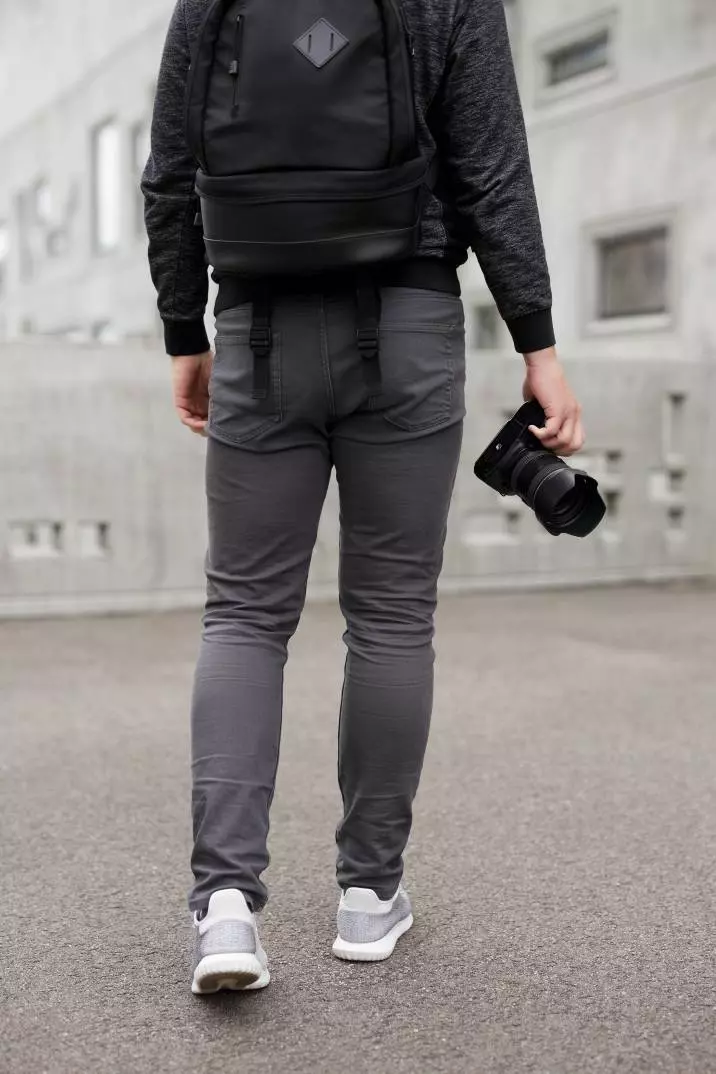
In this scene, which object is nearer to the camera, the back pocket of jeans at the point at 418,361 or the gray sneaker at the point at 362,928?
the back pocket of jeans at the point at 418,361

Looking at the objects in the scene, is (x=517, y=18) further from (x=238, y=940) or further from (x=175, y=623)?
(x=238, y=940)

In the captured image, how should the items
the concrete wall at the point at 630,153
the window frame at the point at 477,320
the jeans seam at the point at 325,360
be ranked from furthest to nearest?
the window frame at the point at 477,320 → the concrete wall at the point at 630,153 → the jeans seam at the point at 325,360

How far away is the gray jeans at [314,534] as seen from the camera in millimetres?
1837

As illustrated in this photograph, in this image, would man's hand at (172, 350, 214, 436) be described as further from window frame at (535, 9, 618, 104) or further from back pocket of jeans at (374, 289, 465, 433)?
window frame at (535, 9, 618, 104)

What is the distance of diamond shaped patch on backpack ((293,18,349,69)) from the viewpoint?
1.72 metres

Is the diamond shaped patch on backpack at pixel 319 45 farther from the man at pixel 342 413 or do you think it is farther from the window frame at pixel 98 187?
the window frame at pixel 98 187

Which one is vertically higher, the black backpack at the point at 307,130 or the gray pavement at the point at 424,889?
the black backpack at the point at 307,130

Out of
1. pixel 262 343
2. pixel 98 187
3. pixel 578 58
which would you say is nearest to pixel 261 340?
pixel 262 343

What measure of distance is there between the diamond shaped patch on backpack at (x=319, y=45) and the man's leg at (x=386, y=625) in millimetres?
514

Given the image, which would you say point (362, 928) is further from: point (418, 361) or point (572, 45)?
point (572, 45)

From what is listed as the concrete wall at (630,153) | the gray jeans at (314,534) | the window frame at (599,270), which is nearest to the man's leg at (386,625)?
the gray jeans at (314,534)

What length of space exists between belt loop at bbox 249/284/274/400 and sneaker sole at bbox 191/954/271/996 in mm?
762

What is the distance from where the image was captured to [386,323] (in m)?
1.84

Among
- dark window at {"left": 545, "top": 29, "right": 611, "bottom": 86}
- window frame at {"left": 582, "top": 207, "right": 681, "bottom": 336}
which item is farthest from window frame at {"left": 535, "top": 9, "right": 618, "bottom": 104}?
window frame at {"left": 582, "top": 207, "right": 681, "bottom": 336}
